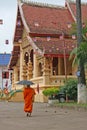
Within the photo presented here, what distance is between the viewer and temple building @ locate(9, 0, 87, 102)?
3650cm

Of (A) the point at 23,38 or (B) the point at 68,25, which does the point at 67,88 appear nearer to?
(B) the point at 68,25

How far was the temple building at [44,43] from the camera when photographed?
120ft

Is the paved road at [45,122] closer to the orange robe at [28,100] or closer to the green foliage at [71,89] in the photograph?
the orange robe at [28,100]

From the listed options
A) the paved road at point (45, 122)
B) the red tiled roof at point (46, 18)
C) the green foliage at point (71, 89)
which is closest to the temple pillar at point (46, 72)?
the red tiled roof at point (46, 18)

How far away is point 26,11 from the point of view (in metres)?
42.3

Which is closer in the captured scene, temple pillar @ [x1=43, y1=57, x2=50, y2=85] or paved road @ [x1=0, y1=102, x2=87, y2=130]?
paved road @ [x1=0, y1=102, x2=87, y2=130]

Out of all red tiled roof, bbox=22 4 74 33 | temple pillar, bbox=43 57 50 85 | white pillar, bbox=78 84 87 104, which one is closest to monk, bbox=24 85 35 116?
white pillar, bbox=78 84 87 104

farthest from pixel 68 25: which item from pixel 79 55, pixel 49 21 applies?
pixel 79 55

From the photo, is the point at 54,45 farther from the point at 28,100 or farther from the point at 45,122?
the point at 45,122

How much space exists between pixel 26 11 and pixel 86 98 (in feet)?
64.3

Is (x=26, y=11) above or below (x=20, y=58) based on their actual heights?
above

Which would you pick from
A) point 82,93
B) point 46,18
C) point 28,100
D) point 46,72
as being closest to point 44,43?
point 46,72

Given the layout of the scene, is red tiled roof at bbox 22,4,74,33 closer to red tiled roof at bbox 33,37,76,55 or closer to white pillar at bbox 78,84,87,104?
red tiled roof at bbox 33,37,76,55

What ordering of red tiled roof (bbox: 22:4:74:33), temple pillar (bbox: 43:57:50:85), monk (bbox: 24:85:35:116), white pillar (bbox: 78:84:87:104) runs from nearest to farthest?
monk (bbox: 24:85:35:116)
white pillar (bbox: 78:84:87:104)
temple pillar (bbox: 43:57:50:85)
red tiled roof (bbox: 22:4:74:33)
